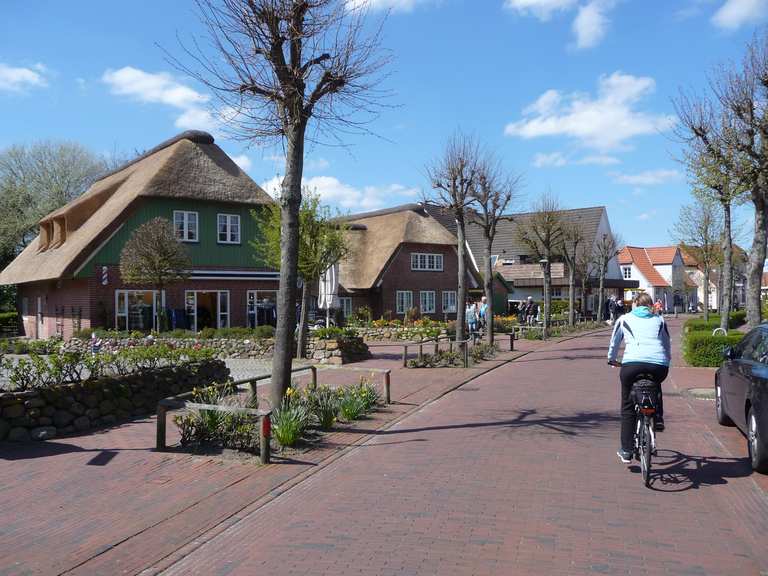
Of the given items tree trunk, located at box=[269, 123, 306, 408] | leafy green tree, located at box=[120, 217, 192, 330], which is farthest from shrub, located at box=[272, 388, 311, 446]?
leafy green tree, located at box=[120, 217, 192, 330]

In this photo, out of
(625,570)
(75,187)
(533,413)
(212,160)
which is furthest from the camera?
(75,187)

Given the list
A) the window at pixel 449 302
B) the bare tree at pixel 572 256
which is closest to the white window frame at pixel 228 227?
the window at pixel 449 302

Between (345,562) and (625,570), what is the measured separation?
74.7 inches

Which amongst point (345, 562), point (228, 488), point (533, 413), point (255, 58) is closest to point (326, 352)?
point (533, 413)

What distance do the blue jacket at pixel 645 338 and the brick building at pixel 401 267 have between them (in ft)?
96.7

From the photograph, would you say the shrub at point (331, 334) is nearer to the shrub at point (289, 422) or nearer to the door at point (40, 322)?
the shrub at point (289, 422)

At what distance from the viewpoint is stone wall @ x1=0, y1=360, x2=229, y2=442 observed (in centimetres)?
897

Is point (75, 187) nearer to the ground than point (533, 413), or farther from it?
farther from it

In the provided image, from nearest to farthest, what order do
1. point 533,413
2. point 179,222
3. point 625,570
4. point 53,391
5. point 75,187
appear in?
point 625,570 < point 53,391 < point 533,413 < point 179,222 < point 75,187

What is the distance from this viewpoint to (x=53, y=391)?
9.45m

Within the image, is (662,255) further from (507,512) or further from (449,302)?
(507,512)

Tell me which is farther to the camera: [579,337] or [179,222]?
[579,337]

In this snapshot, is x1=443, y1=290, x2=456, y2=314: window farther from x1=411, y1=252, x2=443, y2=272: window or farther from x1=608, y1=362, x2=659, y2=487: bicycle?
x1=608, y1=362, x2=659, y2=487: bicycle

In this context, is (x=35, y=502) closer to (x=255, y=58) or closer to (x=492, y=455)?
(x=492, y=455)
